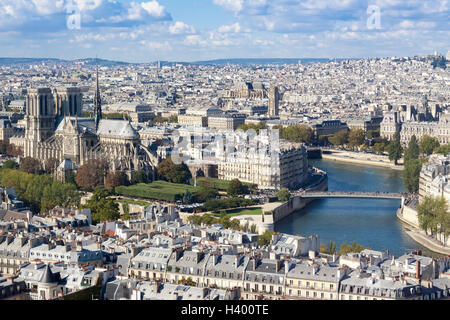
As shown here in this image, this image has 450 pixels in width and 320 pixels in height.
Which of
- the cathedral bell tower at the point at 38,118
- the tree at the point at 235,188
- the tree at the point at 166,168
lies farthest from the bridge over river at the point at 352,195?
the cathedral bell tower at the point at 38,118

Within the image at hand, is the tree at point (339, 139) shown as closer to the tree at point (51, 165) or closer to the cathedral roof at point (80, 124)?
the cathedral roof at point (80, 124)

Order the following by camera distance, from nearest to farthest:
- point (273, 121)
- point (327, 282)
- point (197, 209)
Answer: point (327, 282), point (197, 209), point (273, 121)

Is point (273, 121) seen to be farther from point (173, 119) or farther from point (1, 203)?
point (1, 203)

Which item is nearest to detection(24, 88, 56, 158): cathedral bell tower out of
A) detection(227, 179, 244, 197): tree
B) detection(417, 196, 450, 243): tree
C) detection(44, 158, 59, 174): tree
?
detection(44, 158, 59, 174): tree

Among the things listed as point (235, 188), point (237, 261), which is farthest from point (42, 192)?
point (237, 261)

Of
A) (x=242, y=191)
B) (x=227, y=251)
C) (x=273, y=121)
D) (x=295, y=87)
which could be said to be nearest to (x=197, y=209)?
(x=242, y=191)
